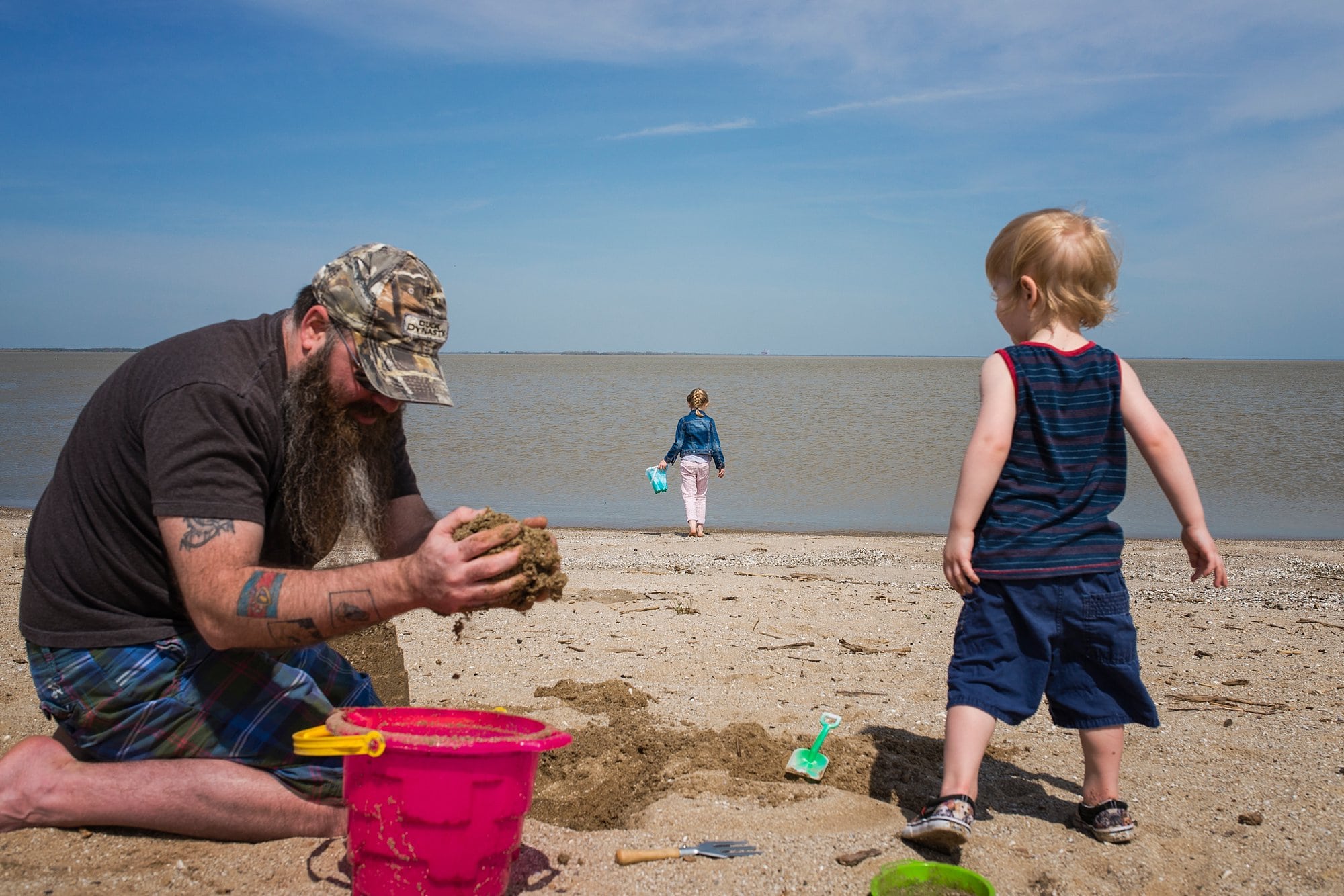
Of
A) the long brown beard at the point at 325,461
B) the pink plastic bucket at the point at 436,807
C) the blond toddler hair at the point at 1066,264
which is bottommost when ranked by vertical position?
the pink plastic bucket at the point at 436,807

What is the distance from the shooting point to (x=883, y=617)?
18.7ft

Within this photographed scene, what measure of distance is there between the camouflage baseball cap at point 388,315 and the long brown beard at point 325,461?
0.11m

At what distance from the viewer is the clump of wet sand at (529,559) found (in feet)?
7.47

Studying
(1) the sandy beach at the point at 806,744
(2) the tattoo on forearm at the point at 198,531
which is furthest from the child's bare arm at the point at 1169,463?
(2) the tattoo on forearm at the point at 198,531

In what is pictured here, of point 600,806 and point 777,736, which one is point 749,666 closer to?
point 777,736

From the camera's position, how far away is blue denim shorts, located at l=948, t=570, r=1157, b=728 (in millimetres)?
2818

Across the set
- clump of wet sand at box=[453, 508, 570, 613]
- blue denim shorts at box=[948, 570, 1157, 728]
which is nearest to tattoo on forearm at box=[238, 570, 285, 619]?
clump of wet sand at box=[453, 508, 570, 613]

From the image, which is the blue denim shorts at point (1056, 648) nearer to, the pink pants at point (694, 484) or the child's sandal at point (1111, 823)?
the child's sandal at point (1111, 823)

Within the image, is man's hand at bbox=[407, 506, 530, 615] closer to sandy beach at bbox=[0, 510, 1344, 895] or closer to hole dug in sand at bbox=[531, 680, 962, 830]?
sandy beach at bbox=[0, 510, 1344, 895]

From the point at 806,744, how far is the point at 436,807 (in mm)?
1882

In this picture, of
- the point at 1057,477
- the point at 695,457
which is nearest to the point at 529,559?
the point at 1057,477

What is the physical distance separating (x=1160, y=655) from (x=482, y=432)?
21695 millimetres

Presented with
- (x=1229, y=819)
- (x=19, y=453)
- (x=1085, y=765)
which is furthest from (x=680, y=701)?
(x=19, y=453)

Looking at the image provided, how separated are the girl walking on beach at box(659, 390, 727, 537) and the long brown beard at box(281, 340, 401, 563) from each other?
870cm
